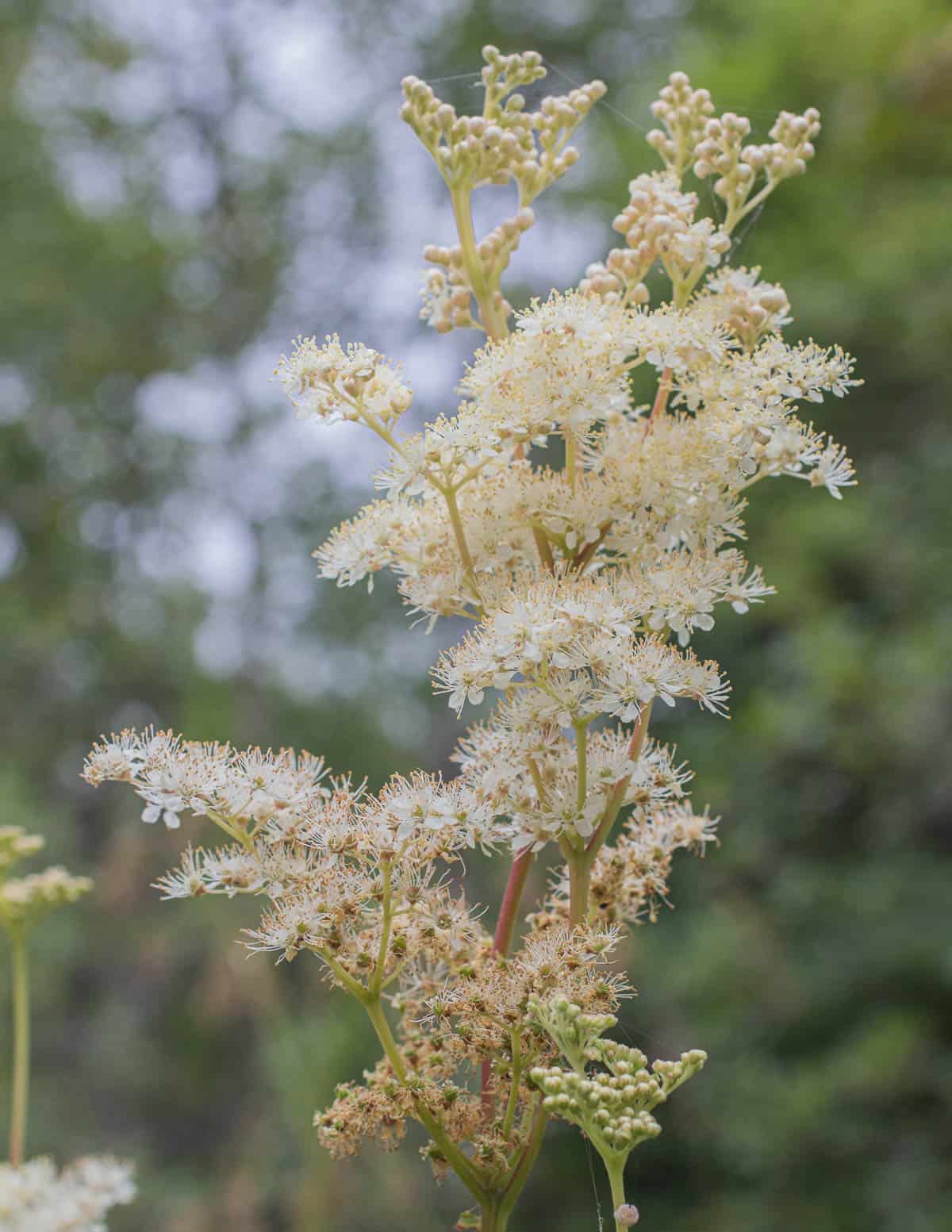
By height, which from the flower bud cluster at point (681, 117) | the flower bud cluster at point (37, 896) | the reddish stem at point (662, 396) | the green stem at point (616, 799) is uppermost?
the flower bud cluster at point (681, 117)

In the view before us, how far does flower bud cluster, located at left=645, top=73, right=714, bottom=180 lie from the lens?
1212mm

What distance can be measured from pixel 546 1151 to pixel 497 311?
4341 millimetres

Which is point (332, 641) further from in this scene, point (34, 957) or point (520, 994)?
point (520, 994)

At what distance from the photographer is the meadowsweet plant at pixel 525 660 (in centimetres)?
97

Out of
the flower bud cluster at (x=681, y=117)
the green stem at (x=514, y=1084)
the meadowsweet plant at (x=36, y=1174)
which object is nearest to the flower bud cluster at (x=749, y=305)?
the flower bud cluster at (x=681, y=117)

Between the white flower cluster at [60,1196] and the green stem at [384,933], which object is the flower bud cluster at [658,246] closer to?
the green stem at [384,933]

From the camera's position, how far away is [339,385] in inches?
43.1

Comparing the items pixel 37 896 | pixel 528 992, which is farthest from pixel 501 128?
pixel 37 896

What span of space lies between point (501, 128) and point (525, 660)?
21.4 inches

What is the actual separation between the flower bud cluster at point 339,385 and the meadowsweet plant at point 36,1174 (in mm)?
639

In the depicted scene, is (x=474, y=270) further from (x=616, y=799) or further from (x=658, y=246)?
(x=616, y=799)

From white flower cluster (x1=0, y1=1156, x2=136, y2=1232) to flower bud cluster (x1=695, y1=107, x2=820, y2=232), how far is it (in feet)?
3.62

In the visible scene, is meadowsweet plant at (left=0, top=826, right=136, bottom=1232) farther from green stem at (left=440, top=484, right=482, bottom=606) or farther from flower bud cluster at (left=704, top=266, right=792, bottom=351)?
flower bud cluster at (left=704, top=266, right=792, bottom=351)

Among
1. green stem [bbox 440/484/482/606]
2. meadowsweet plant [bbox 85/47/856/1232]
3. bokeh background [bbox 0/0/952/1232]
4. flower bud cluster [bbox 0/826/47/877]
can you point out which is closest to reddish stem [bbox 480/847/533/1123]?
meadowsweet plant [bbox 85/47/856/1232]
